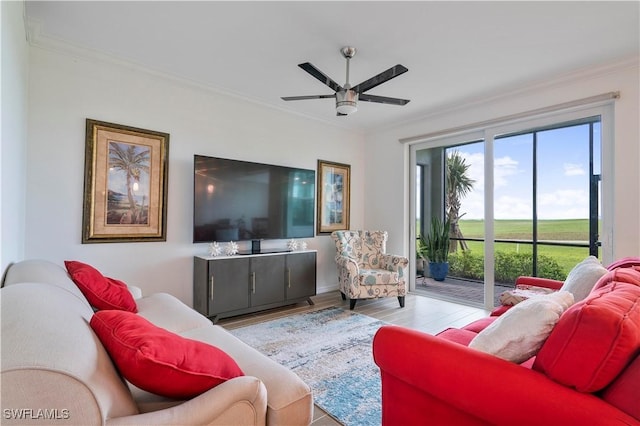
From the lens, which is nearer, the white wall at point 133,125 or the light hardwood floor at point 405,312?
the white wall at point 133,125

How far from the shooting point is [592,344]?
3.01ft

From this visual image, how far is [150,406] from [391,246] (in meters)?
4.35

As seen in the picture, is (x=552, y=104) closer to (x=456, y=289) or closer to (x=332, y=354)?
(x=456, y=289)

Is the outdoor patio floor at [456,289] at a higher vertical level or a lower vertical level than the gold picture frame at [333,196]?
lower

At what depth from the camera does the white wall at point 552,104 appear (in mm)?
2949

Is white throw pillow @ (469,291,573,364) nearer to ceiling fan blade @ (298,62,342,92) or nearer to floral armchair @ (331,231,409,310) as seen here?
ceiling fan blade @ (298,62,342,92)

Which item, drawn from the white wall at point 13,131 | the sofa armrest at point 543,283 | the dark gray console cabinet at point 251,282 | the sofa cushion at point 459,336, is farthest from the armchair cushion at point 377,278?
the white wall at point 13,131

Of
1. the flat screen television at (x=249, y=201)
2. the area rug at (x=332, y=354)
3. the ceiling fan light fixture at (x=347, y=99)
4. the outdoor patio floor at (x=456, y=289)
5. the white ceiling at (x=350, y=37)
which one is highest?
the white ceiling at (x=350, y=37)

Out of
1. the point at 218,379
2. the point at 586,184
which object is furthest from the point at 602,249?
the point at 218,379

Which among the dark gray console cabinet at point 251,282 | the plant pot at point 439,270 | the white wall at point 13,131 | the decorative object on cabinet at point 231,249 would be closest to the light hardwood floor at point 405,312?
the dark gray console cabinet at point 251,282

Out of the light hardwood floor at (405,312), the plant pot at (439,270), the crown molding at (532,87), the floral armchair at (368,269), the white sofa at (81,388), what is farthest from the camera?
the plant pot at (439,270)

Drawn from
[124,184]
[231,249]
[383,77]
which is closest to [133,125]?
[124,184]

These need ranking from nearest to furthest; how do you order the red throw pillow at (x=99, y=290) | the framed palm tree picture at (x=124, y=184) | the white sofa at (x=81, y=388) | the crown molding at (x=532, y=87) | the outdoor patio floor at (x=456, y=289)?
the white sofa at (x=81, y=388) < the red throw pillow at (x=99, y=290) < the framed palm tree picture at (x=124, y=184) < the crown molding at (x=532, y=87) < the outdoor patio floor at (x=456, y=289)

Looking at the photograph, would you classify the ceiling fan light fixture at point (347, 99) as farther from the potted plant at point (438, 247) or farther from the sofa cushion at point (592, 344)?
the potted plant at point (438, 247)
